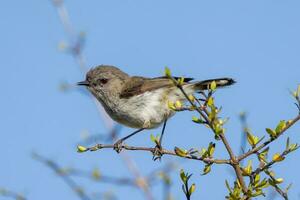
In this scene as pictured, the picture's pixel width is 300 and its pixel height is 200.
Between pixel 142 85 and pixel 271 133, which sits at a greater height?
pixel 142 85

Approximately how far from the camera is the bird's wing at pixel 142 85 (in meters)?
6.24

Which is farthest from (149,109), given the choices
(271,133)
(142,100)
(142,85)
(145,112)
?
(271,133)

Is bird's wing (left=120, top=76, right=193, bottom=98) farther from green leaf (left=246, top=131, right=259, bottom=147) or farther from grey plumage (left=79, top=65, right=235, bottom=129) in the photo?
green leaf (left=246, top=131, right=259, bottom=147)

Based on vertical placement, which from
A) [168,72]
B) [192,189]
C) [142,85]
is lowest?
[192,189]

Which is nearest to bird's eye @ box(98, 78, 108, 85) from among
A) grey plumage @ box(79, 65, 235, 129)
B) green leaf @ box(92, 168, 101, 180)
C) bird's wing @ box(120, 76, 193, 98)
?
grey plumage @ box(79, 65, 235, 129)

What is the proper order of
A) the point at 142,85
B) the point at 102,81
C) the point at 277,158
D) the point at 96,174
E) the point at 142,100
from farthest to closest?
the point at 102,81
the point at 142,85
the point at 142,100
the point at 96,174
the point at 277,158

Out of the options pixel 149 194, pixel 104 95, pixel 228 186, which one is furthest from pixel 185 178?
pixel 104 95

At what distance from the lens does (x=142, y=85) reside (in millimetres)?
6484

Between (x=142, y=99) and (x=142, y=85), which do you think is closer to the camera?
(x=142, y=99)

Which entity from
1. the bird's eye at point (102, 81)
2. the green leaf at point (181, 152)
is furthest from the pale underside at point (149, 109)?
the green leaf at point (181, 152)

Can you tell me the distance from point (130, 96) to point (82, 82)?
0.78 meters

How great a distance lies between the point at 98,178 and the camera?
14.8 feet

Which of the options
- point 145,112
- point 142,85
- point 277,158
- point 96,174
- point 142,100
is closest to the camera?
point 277,158

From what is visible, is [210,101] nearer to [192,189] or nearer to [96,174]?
[192,189]
